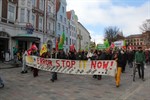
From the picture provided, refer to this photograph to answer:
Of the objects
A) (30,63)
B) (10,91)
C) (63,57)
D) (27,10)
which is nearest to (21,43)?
(27,10)

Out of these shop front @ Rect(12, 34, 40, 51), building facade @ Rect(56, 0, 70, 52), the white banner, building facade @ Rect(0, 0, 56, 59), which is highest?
building facade @ Rect(56, 0, 70, 52)

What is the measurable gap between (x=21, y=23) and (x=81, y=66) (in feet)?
67.0

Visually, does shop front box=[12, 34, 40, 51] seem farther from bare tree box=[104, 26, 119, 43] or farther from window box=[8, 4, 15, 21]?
bare tree box=[104, 26, 119, 43]

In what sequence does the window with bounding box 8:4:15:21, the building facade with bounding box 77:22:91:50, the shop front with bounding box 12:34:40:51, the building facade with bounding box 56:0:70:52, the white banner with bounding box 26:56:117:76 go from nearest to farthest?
the white banner with bounding box 26:56:117:76 → the window with bounding box 8:4:15:21 → the shop front with bounding box 12:34:40:51 → the building facade with bounding box 56:0:70:52 → the building facade with bounding box 77:22:91:50

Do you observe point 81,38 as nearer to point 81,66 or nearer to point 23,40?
point 23,40

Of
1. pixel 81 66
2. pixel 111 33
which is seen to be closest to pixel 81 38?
pixel 111 33

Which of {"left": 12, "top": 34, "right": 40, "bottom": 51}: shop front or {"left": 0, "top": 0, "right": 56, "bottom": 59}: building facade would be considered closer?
{"left": 0, "top": 0, "right": 56, "bottom": 59}: building facade

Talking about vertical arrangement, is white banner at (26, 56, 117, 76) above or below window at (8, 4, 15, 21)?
below

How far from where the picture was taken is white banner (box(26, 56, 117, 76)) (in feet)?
36.5

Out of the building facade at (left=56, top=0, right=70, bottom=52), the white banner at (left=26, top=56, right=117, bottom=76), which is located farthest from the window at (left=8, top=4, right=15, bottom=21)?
the building facade at (left=56, top=0, right=70, bottom=52)

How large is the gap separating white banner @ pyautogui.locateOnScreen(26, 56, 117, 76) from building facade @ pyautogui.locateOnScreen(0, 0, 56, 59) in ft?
49.3

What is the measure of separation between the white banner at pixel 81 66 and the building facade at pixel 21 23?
15.0m

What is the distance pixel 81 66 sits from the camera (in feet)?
38.6

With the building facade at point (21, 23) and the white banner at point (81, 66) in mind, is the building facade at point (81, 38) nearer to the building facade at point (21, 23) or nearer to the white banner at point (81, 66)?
the building facade at point (21, 23)
